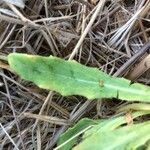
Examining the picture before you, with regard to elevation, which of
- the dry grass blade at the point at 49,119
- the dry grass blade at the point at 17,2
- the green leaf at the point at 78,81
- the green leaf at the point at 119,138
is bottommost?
the green leaf at the point at 119,138

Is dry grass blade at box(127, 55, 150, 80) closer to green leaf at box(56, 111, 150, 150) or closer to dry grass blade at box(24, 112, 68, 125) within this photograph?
green leaf at box(56, 111, 150, 150)

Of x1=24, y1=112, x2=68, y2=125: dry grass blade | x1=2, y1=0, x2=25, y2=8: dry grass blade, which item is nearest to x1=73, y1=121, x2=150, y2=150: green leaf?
x1=24, y1=112, x2=68, y2=125: dry grass blade

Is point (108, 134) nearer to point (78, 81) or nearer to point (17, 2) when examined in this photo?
point (78, 81)

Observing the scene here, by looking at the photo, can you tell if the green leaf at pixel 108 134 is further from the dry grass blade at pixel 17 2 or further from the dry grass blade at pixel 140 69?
the dry grass blade at pixel 17 2

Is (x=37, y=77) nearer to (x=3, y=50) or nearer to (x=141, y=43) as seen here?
(x=3, y=50)

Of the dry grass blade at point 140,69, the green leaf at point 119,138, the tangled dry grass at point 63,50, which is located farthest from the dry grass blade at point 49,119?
the dry grass blade at point 140,69

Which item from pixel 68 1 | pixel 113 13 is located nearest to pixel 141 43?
pixel 113 13
